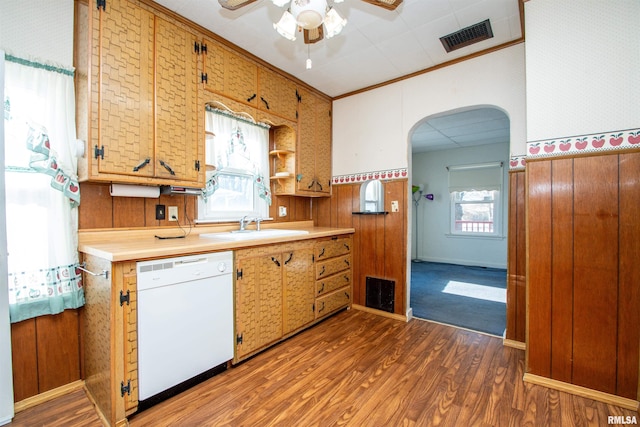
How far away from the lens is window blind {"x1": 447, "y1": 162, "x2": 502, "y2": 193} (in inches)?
226

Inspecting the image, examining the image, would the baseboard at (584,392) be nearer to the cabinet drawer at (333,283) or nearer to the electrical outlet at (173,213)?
the cabinet drawer at (333,283)

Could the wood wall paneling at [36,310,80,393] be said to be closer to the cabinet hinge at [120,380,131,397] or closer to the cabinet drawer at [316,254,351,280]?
the cabinet hinge at [120,380,131,397]

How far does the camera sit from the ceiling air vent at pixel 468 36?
228 centimetres

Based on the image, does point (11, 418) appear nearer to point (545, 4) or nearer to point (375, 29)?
point (375, 29)

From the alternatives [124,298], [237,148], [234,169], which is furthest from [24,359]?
[237,148]

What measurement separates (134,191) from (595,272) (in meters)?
3.07

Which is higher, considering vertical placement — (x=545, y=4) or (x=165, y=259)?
(x=545, y=4)

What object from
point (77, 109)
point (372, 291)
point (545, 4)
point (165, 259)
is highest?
point (545, 4)

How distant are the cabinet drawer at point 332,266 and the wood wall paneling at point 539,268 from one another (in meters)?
1.68

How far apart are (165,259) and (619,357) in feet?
9.11

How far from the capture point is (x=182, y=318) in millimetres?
1765

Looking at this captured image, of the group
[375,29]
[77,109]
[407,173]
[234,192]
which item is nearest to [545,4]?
[375,29]

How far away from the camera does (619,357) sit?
172 centimetres

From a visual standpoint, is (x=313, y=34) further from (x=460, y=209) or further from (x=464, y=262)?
(x=464, y=262)
